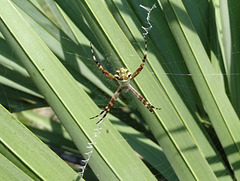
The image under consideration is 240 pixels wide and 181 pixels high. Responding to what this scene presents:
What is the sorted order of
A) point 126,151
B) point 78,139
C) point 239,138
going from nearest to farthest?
point 78,139, point 126,151, point 239,138

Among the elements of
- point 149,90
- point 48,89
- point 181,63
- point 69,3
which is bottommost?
point 181,63

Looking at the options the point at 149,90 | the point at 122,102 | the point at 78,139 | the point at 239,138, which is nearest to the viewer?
the point at 78,139

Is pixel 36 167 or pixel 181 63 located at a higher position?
pixel 36 167

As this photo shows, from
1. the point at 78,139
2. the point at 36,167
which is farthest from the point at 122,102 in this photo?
the point at 36,167

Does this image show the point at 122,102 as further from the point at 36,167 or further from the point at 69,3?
the point at 36,167

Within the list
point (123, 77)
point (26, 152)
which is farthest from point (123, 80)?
point (26, 152)

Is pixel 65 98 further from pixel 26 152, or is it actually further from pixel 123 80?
pixel 123 80

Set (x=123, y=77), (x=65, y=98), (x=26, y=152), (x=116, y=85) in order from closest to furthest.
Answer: (x=26, y=152) → (x=65, y=98) → (x=123, y=77) → (x=116, y=85)

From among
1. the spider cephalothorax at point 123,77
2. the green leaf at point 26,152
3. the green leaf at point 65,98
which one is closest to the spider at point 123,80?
the spider cephalothorax at point 123,77

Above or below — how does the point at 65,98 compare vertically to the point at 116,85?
above
